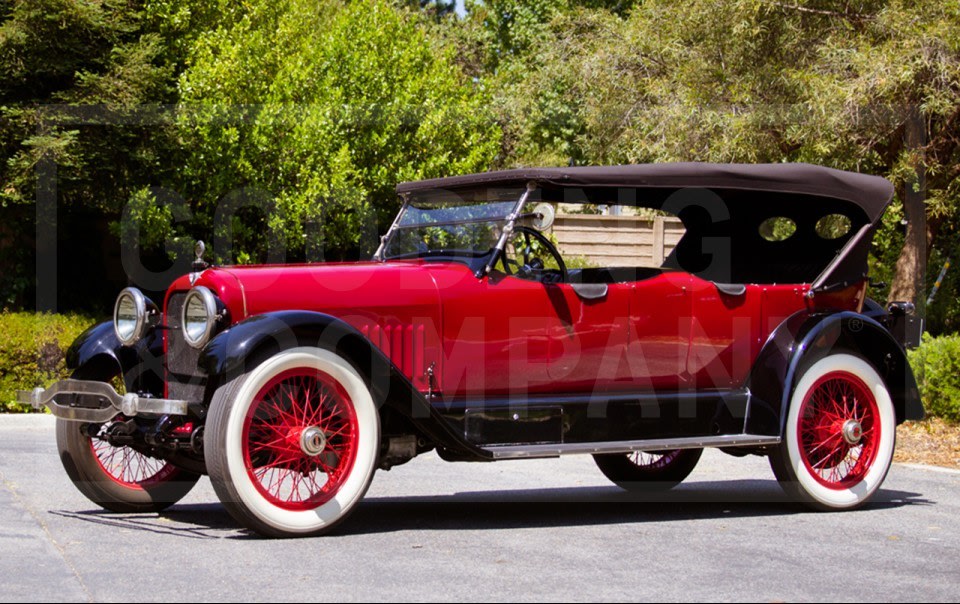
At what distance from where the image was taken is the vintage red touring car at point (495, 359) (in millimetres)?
6418

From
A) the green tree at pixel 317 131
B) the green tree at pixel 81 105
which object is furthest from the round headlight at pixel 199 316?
the green tree at pixel 317 131

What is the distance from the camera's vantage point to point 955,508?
26.5 ft

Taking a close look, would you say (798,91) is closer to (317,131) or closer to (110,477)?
(317,131)

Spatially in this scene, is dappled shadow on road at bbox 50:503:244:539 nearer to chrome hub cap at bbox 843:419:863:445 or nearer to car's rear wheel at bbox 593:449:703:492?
car's rear wheel at bbox 593:449:703:492

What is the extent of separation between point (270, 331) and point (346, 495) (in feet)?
3.08

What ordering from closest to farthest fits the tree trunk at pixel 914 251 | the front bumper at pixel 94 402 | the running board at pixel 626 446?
the front bumper at pixel 94 402 → the running board at pixel 626 446 → the tree trunk at pixel 914 251

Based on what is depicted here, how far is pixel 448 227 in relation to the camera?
26.2ft

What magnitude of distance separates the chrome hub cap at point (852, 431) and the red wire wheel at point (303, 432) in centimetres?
321

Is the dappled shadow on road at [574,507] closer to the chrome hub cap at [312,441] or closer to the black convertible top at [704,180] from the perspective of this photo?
the chrome hub cap at [312,441]

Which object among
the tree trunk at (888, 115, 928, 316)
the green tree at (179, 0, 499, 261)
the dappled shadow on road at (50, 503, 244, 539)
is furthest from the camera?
the green tree at (179, 0, 499, 261)

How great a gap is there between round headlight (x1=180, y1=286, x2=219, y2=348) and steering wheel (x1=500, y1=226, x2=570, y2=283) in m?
1.77

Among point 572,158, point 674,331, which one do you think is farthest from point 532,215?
point 572,158

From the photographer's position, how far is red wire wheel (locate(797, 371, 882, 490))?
7.88 meters

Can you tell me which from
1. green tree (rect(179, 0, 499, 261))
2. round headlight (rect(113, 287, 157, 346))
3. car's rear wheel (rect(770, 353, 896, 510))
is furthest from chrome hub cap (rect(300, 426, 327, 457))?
green tree (rect(179, 0, 499, 261))
